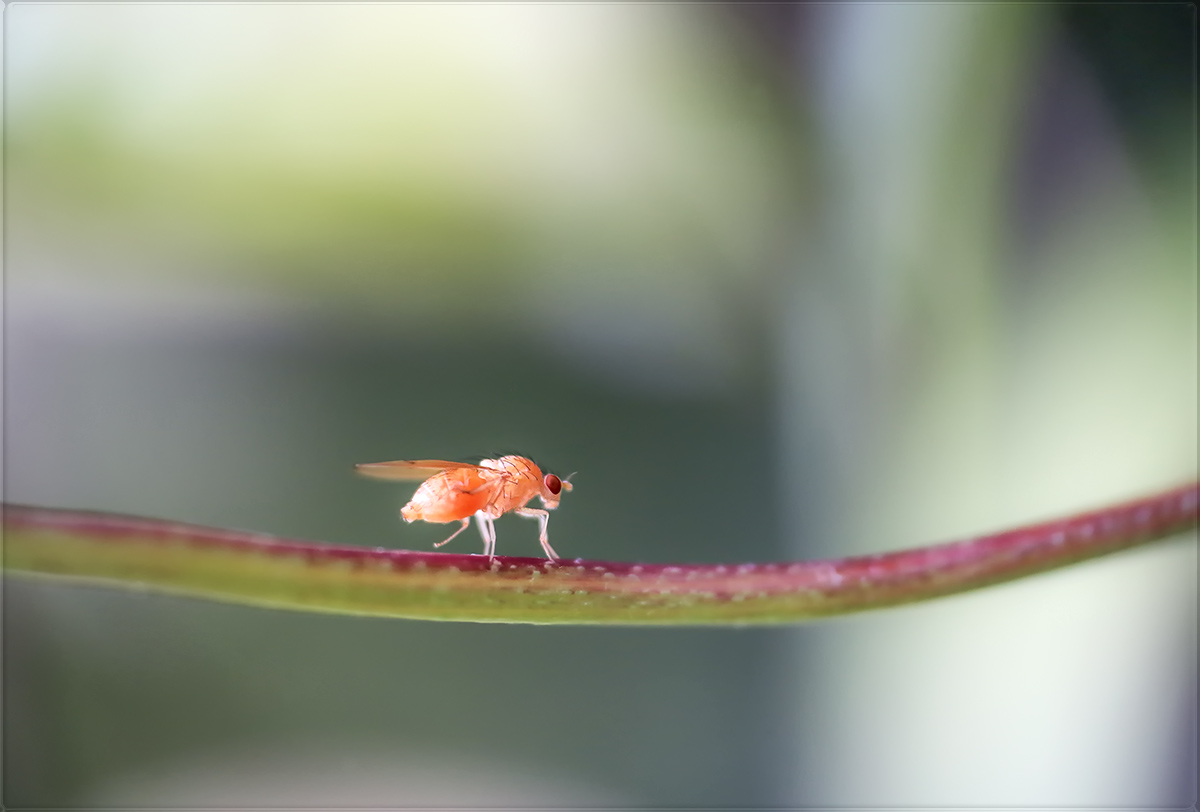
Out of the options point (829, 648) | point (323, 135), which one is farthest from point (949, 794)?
point (323, 135)

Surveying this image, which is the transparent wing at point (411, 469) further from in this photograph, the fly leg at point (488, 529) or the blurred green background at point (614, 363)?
the blurred green background at point (614, 363)

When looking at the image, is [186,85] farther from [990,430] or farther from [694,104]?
[990,430]

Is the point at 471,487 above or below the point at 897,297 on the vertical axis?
below

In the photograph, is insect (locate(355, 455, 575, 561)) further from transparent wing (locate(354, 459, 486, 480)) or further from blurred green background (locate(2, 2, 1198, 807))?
blurred green background (locate(2, 2, 1198, 807))

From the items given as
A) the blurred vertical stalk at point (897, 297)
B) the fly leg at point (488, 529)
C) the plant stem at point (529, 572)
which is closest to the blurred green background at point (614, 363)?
the blurred vertical stalk at point (897, 297)

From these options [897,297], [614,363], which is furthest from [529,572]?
[897,297]

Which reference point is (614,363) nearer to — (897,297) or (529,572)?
(897,297)
